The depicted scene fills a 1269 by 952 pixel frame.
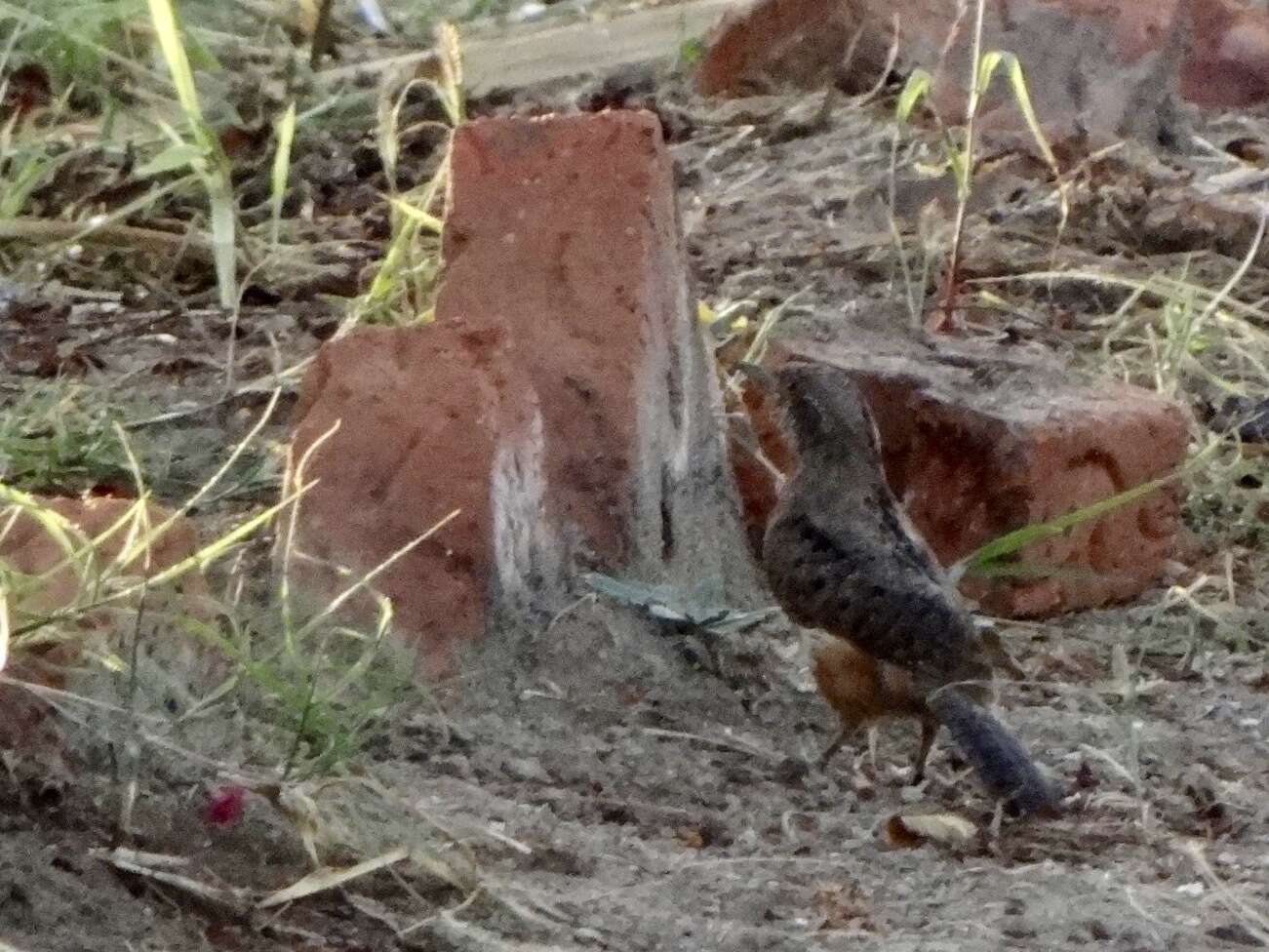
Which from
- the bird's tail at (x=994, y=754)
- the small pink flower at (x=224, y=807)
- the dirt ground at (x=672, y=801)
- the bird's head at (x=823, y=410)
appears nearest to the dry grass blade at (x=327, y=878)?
the dirt ground at (x=672, y=801)

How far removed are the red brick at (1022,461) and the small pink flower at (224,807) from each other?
69.5 inches

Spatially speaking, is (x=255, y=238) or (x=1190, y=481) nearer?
(x=1190, y=481)

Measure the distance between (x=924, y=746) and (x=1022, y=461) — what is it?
31.7 inches

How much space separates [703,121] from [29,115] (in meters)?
1.99

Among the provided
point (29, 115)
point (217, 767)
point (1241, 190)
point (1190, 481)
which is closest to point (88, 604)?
point (217, 767)

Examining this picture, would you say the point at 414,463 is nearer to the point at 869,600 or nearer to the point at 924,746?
the point at 869,600

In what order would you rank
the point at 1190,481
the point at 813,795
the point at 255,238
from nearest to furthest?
the point at 813,795
the point at 1190,481
the point at 255,238

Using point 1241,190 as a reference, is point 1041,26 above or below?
above

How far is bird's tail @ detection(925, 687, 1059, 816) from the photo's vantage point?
10.5 ft

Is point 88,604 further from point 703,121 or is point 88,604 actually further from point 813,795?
point 703,121

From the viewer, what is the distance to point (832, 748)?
352 cm

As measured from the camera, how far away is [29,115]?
6.30 m

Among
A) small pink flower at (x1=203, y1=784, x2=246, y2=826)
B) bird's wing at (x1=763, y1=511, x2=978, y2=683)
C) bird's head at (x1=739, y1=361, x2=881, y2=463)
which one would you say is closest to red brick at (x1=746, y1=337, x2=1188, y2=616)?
bird's head at (x1=739, y1=361, x2=881, y2=463)

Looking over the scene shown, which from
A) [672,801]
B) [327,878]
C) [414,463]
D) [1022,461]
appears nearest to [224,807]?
[327,878]
